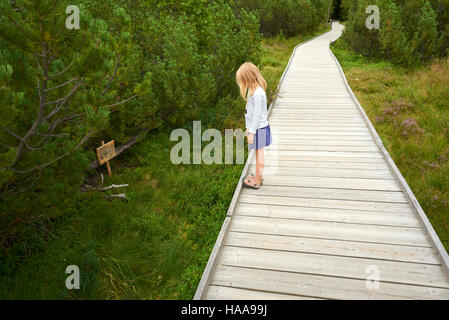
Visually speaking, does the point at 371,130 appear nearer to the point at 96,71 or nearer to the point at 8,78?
the point at 96,71

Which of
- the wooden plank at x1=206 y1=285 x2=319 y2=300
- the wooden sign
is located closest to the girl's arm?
the wooden plank at x1=206 y1=285 x2=319 y2=300

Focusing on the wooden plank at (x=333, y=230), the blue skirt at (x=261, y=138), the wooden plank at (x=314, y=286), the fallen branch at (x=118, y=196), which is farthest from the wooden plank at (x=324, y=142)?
the wooden plank at (x=314, y=286)

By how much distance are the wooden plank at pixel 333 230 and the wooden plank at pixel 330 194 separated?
0.63 meters

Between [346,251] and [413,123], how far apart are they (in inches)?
203

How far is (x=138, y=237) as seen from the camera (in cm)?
422

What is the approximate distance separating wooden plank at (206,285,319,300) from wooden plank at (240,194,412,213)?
1.58m

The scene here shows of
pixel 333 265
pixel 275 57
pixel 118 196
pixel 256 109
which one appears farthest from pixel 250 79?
pixel 275 57

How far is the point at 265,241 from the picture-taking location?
12.1 ft

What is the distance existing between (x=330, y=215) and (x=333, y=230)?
324 millimetres

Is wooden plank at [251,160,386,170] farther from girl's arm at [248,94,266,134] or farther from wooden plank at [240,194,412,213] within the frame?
girl's arm at [248,94,266,134]

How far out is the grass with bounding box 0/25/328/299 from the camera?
3.43 m

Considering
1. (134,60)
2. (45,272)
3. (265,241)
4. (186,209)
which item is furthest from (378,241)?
(134,60)

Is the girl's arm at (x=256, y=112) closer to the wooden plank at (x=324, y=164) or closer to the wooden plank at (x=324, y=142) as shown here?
the wooden plank at (x=324, y=164)

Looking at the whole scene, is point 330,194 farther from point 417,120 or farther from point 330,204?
point 417,120
